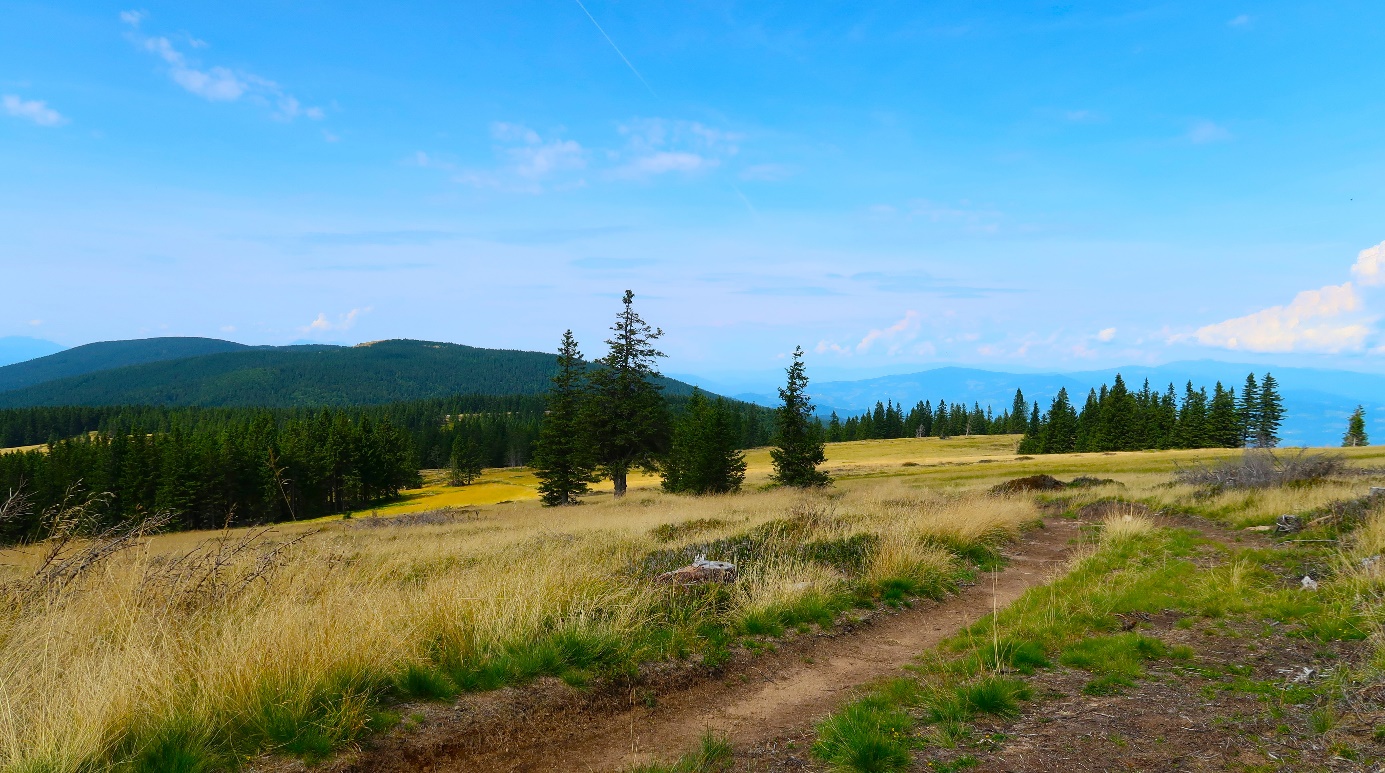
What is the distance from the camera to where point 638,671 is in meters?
6.14

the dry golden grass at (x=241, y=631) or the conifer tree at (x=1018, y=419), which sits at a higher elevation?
the conifer tree at (x=1018, y=419)

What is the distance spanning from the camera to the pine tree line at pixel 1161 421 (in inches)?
3108

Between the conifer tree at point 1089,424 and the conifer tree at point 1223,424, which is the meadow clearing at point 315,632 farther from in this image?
the conifer tree at point 1089,424

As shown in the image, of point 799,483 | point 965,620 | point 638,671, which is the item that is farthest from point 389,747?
point 799,483

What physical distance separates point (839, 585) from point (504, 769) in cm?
581

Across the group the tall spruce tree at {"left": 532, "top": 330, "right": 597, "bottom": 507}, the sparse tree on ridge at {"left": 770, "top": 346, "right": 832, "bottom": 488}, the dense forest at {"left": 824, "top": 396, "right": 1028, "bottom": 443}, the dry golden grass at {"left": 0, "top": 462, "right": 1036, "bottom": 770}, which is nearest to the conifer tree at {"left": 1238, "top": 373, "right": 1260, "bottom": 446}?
the dense forest at {"left": 824, "top": 396, "right": 1028, "bottom": 443}

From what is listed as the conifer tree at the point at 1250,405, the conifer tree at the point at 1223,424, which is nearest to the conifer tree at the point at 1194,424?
the conifer tree at the point at 1223,424

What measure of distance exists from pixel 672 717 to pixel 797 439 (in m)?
30.9

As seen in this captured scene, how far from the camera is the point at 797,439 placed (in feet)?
117

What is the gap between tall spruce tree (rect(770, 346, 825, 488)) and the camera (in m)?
34.7

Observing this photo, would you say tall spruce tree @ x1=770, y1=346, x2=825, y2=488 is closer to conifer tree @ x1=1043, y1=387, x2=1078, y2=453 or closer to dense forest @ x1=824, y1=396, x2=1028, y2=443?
conifer tree @ x1=1043, y1=387, x2=1078, y2=453

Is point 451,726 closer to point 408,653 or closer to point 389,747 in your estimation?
point 389,747


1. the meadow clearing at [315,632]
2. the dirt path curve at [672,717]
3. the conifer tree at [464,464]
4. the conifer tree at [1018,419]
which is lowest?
the conifer tree at [464,464]

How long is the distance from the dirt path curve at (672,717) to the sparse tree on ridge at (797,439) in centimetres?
2687
